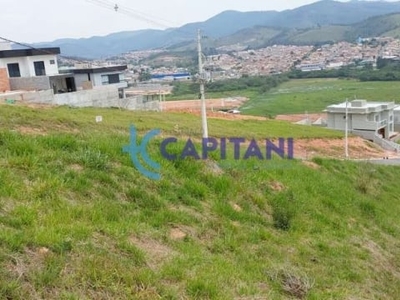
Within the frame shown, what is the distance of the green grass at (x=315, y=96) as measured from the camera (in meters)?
68.9

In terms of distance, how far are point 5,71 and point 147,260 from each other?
31351 mm

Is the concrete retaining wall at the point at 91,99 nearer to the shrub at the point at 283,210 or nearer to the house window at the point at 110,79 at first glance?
the house window at the point at 110,79

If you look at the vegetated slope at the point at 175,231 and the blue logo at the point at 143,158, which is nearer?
the vegetated slope at the point at 175,231

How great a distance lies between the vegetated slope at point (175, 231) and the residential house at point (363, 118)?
34267 millimetres

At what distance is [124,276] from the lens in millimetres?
3797

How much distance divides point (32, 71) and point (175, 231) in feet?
106

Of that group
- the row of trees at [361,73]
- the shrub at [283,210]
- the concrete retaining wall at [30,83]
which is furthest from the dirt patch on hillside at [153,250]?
the row of trees at [361,73]

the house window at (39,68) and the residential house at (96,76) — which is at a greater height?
the house window at (39,68)

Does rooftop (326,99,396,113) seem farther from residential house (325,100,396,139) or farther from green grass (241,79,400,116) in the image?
green grass (241,79,400,116)

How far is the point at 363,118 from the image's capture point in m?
41.6

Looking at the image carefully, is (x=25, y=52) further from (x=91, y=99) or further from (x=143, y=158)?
(x=143, y=158)

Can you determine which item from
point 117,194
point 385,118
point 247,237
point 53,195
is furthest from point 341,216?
point 385,118

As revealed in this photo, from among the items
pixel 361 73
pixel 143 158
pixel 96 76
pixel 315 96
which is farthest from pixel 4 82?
pixel 361 73

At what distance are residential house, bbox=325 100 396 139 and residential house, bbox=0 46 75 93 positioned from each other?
25965 mm
